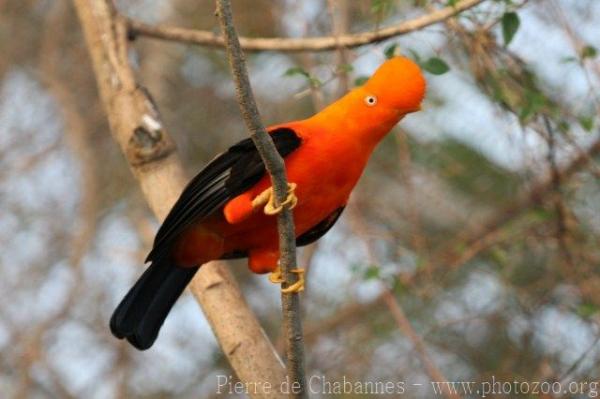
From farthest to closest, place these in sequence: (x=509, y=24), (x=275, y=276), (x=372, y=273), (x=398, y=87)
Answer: (x=372, y=273)
(x=509, y=24)
(x=275, y=276)
(x=398, y=87)

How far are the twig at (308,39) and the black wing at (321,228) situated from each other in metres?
0.87

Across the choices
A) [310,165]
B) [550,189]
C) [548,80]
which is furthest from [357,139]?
[548,80]

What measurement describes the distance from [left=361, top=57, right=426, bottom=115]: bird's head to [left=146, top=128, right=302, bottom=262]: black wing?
334 mm

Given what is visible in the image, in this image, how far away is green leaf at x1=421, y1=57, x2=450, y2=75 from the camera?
4055 millimetres

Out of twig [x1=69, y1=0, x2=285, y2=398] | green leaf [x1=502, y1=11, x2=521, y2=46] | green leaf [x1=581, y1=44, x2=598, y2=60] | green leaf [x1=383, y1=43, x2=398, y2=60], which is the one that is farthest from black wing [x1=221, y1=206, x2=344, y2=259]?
green leaf [x1=581, y1=44, x2=598, y2=60]

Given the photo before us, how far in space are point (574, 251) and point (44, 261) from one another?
350 cm

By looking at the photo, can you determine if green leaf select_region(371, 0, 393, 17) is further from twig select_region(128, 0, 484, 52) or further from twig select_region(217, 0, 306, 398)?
twig select_region(217, 0, 306, 398)

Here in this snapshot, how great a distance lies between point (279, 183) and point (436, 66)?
135 centimetres

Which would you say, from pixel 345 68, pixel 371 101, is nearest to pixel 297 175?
pixel 371 101

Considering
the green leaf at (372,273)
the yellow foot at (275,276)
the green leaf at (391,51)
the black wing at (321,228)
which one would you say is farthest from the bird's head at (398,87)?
the green leaf at (372,273)

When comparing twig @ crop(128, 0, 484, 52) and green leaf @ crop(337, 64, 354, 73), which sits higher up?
twig @ crop(128, 0, 484, 52)

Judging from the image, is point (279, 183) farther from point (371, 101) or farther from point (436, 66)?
point (436, 66)

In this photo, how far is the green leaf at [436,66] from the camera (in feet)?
13.3

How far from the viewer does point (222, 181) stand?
3.53m
